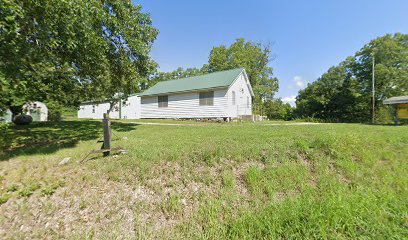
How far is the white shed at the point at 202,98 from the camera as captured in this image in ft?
58.1

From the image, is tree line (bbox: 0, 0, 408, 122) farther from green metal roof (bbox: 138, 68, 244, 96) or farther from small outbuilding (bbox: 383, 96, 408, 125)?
small outbuilding (bbox: 383, 96, 408, 125)

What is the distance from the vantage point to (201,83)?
65.0 feet

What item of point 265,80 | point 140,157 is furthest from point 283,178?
point 265,80

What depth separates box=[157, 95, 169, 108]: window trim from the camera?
69.3 ft

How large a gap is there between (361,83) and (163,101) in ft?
84.6

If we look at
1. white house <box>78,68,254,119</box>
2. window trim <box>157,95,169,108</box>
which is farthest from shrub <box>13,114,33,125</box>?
window trim <box>157,95,169,108</box>

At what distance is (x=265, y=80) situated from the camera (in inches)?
1321

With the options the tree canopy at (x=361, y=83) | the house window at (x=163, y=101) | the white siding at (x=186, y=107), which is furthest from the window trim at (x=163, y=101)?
the tree canopy at (x=361, y=83)

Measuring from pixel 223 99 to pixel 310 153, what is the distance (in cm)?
1326

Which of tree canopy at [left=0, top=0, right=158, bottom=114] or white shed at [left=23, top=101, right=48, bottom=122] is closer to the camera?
tree canopy at [left=0, top=0, right=158, bottom=114]

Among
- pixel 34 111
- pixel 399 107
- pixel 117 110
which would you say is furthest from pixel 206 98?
pixel 117 110

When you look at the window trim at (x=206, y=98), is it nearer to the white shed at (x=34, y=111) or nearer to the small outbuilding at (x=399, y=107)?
the white shed at (x=34, y=111)

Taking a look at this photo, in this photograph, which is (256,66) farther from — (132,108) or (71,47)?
(71,47)

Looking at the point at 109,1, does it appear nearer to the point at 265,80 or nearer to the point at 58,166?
the point at 58,166
